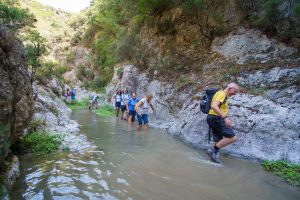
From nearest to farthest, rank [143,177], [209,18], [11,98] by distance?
[11,98] < [143,177] < [209,18]

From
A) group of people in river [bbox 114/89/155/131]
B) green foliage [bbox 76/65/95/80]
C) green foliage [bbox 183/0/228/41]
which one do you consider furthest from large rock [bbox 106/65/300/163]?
green foliage [bbox 76/65/95/80]

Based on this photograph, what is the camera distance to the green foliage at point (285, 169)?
20.0 ft

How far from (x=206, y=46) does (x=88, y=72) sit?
22.8 metres

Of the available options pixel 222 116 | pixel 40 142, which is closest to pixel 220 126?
pixel 222 116

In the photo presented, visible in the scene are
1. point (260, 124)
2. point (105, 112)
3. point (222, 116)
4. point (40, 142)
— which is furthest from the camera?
point (105, 112)

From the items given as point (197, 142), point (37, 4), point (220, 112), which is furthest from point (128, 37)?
point (37, 4)

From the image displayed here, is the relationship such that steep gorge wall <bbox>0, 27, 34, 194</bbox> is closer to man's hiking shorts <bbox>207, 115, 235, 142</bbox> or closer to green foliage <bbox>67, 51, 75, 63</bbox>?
man's hiking shorts <bbox>207, 115, 235, 142</bbox>

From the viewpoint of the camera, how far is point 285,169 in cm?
662

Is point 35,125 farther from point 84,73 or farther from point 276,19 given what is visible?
point 84,73

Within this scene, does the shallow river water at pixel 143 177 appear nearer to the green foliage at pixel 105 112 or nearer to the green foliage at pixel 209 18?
the green foliage at pixel 209 18

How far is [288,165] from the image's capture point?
6824 mm

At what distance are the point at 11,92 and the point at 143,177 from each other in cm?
310

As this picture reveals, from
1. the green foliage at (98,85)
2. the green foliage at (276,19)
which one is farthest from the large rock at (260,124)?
the green foliage at (98,85)

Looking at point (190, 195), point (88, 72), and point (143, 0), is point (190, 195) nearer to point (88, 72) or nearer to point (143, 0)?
point (143, 0)
